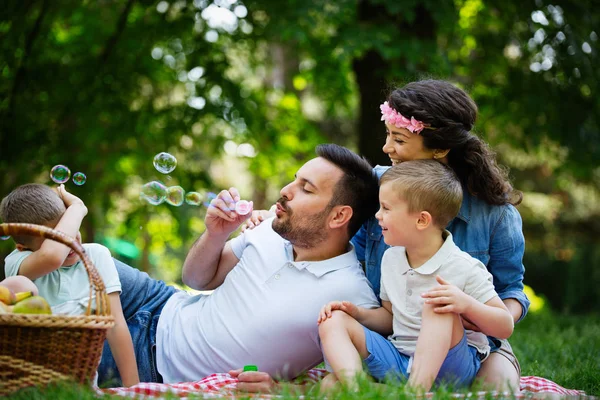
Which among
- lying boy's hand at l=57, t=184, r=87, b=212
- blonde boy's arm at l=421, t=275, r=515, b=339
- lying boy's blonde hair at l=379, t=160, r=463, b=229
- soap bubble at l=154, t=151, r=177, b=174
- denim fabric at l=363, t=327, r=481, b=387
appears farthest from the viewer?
soap bubble at l=154, t=151, r=177, b=174

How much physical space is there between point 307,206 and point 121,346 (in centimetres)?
105

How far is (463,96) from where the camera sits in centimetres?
341

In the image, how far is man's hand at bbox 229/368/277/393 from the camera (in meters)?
2.96

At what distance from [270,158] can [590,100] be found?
4225 millimetres

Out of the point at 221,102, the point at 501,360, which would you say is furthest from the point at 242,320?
the point at 221,102

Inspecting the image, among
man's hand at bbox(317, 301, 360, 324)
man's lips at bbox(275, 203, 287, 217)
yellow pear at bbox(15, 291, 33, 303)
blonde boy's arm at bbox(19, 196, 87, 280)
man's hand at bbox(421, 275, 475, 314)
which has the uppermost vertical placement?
man's lips at bbox(275, 203, 287, 217)

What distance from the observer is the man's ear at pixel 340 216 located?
3.47 metres

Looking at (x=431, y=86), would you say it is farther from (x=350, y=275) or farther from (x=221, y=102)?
(x=221, y=102)

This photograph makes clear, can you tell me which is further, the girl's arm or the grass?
the girl's arm

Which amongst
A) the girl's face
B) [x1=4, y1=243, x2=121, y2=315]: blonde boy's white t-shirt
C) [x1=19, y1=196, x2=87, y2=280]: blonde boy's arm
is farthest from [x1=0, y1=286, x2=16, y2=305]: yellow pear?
the girl's face

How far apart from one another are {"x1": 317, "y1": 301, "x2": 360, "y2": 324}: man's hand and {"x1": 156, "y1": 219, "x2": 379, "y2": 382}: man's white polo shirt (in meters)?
0.20

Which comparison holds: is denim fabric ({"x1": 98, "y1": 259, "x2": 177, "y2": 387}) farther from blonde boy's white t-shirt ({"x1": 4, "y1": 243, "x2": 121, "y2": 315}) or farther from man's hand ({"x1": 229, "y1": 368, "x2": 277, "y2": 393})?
man's hand ({"x1": 229, "y1": 368, "x2": 277, "y2": 393})

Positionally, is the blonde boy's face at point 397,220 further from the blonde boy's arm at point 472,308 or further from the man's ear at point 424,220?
the blonde boy's arm at point 472,308

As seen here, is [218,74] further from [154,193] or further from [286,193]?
[286,193]
